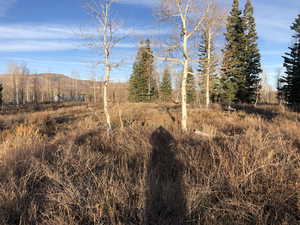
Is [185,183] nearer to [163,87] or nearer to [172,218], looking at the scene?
[172,218]

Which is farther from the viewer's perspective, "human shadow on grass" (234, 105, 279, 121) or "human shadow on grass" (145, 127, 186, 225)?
"human shadow on grass" (234, 105, 279, 121)

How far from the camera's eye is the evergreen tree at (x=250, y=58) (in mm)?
25188

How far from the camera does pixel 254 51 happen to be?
25766 millimetres

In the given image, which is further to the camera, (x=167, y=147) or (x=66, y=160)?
(x=167, y=147)

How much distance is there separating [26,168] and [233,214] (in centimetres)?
373

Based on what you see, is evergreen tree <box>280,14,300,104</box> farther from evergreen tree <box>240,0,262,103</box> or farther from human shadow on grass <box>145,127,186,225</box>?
human shadow on grass <box>145,127,186,225</box>

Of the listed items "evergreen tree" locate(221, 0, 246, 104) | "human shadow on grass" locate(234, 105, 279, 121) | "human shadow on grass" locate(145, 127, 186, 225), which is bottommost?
"human shadow on grass" locate(145, 127, 186, 225)

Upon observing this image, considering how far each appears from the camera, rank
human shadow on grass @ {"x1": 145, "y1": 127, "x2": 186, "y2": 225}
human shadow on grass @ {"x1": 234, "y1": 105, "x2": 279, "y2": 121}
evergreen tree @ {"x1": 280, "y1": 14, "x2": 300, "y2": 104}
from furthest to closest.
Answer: evergreen tree @ {"x1": 280, "y1": 14, "x2": 300, "y2": 104}
human shadow on grass @ {"x1": 234, "y1": 105, "x2": 279, "y2": 121}
human shadow on grass @ {"x1": 145, "y1": 127, "x2": 186, "y2": 225}

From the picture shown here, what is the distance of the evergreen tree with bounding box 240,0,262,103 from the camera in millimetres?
25188

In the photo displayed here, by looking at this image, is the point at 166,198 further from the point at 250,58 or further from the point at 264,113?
the point at 250,58

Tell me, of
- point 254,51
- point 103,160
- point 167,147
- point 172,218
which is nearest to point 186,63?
point 167,147

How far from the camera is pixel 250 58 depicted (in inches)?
1014

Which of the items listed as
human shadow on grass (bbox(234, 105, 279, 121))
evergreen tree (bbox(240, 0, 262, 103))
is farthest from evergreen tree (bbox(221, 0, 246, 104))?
human shadow on grass (bbox(234, 105, 279, 121))

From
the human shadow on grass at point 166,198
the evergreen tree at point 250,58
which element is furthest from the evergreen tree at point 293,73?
the human shadow on grass at point 166,198
